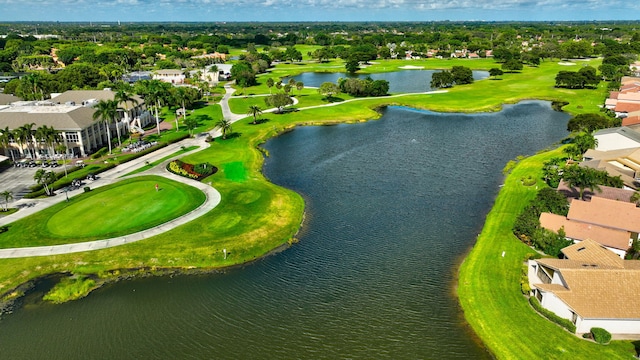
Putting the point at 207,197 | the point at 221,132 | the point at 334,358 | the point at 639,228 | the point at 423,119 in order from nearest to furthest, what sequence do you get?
1. the point at 334,358
2. the point at 639,228
3. the point at 207,197
4. the point at 221,132
5. the point at 423,119

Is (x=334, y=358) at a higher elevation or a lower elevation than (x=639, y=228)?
lower

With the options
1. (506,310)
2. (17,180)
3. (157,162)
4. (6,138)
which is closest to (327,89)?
(157,162)

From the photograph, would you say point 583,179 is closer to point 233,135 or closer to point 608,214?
point 608,214

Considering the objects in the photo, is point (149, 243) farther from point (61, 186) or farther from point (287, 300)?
point (61, 186)

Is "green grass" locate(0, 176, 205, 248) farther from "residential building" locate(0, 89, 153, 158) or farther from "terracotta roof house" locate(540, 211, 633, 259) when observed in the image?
"terracotta roof house" locate(540, 211, 633, 259)

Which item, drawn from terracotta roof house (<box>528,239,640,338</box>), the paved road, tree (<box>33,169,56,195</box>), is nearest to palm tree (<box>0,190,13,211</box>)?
the paved road

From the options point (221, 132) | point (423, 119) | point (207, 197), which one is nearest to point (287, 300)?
point (207, 197)

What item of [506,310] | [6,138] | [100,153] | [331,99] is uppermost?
[6,138]

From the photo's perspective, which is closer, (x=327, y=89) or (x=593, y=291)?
(x=593, y=291)
